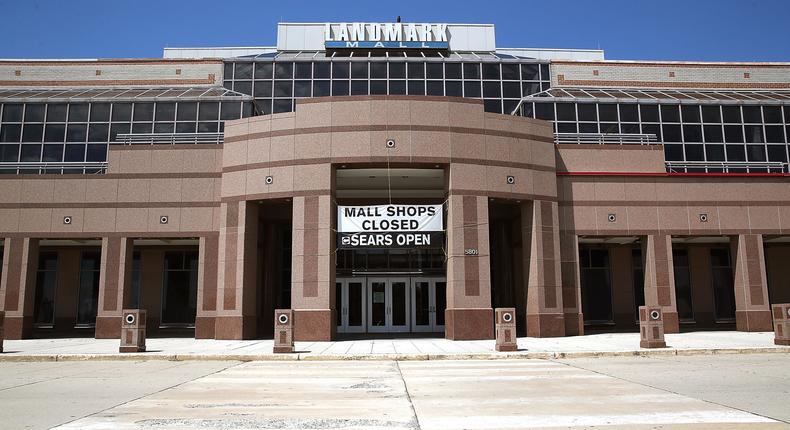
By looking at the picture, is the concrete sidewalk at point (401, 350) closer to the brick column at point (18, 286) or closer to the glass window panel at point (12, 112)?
the brick column at point (18, 286)

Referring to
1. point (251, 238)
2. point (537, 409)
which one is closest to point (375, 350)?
point (251, 238)

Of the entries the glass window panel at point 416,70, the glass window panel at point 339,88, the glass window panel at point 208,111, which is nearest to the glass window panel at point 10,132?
the glass window panel at point 208,111

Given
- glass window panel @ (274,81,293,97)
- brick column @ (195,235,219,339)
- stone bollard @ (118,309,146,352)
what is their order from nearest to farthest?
stone bollard @ (118,309,146,352)
brick column @ (195,235,219,339)
glass window panel @ (274,81,293,97)

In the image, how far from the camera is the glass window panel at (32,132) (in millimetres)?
34844

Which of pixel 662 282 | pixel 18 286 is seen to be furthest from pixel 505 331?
pixel 18 286

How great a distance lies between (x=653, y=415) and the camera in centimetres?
868

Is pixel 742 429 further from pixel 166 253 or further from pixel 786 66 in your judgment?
pixel 786 66

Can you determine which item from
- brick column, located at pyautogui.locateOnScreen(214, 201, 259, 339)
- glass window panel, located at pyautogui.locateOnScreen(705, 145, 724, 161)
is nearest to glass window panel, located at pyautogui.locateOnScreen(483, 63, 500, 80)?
glass window panel, located at pyautogui.locateOnScreen(705, 145, 724, 161)

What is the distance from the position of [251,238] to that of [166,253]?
7.38 m

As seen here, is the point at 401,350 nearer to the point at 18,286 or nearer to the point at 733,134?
the point at 18,286

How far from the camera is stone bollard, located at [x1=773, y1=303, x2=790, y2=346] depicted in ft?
66.3

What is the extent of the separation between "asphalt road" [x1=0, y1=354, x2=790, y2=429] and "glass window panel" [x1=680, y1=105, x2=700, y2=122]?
22.1 meters

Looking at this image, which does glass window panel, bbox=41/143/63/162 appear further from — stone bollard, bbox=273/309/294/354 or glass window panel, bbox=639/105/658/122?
glass window panel, bbox=639/105/658/122

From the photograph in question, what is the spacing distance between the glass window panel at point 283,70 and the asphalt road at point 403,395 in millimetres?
25748
